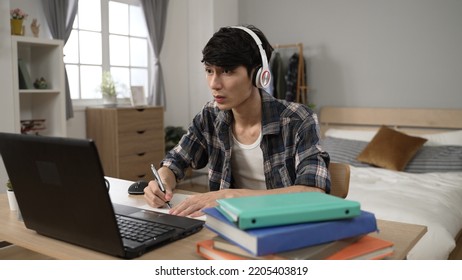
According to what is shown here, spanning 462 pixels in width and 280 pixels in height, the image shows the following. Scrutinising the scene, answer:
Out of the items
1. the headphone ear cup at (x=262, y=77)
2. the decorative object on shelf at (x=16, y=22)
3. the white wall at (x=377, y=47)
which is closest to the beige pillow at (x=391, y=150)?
the white wall at (x=377, y=47)

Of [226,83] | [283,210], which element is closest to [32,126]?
[226,83]

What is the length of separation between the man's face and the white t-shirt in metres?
0.19

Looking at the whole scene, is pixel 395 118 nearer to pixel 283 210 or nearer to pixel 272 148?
pixel 272 148

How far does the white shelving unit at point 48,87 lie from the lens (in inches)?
138

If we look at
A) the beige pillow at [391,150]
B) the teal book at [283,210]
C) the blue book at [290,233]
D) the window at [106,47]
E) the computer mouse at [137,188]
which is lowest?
the beige pillow at [391,150]

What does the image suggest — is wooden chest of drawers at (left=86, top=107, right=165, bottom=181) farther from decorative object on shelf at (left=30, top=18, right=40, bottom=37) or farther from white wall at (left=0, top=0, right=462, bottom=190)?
decorative object on shelf at (left=30, top=18, right=40, bottom=37)

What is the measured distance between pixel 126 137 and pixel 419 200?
2516 mm

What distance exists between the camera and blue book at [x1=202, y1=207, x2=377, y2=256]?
0.76 m

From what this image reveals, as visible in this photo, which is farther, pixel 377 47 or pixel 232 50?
pixel 377 47

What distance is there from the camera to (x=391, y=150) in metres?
3.67

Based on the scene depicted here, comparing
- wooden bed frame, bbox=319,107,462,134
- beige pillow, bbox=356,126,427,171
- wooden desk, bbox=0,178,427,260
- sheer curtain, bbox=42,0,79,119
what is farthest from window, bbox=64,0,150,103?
wooden desk, bbox=0,178,427,260

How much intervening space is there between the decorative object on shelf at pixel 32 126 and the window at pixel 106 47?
63 cm

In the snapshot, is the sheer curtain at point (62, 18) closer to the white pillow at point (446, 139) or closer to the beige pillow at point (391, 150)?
the beige pillow at point (391, 150)

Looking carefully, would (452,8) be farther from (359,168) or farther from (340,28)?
(359,168)
